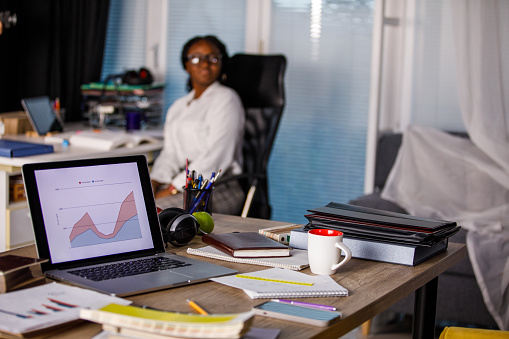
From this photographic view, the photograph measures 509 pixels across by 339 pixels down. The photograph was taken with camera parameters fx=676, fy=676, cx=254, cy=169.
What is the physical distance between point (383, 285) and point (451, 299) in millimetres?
1475

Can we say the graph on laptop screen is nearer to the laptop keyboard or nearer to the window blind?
the laptop keyboard

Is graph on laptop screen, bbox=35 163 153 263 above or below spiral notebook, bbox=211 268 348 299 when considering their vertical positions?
above

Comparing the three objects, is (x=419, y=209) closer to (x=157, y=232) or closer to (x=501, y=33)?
(x=501, y=33)

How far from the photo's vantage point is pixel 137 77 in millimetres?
3715

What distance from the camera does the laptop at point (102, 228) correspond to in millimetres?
1330

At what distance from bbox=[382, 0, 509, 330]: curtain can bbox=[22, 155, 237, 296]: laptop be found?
1.58m

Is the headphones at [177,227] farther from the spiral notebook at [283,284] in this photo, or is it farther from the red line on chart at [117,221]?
the spiral notebook at [283,284]

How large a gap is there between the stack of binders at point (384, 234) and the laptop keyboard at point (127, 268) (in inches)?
13.3

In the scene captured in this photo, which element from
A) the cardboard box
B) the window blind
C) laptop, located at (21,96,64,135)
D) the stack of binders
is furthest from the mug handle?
the window blind

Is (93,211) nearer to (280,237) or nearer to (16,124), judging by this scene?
(280,237)

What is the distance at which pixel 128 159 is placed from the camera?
1515 mm

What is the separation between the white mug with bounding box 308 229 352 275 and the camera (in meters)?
1.38

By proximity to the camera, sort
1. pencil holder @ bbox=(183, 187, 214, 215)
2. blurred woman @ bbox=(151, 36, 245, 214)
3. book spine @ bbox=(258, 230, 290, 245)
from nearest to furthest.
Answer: book spine @ bbox=(258, 230, 290, 245)
pencil holder @ bbox=(183, 187, 214, 215)
blurred woman @ bbox=(151, 36, 245, 214)

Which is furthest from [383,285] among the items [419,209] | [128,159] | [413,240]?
[419,209]
